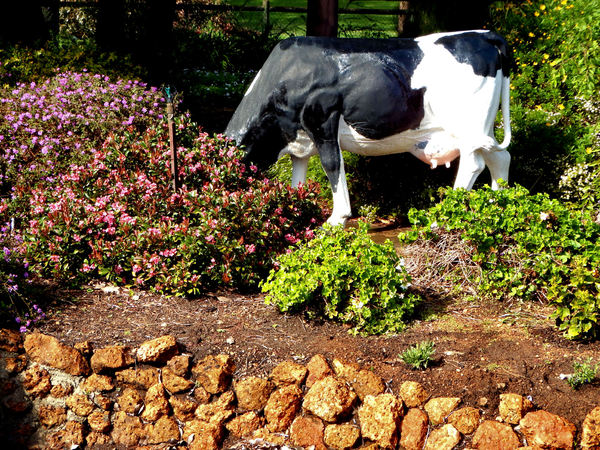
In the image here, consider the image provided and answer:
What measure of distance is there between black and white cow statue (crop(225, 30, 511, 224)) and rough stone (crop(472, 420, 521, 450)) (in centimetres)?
248

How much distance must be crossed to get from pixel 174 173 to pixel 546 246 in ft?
8.95

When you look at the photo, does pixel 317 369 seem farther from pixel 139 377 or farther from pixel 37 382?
pixel 37 382

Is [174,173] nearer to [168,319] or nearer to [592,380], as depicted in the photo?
[168,319]

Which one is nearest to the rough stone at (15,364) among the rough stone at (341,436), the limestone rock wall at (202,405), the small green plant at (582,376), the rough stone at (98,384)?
the limestone rock wall at (202,405)

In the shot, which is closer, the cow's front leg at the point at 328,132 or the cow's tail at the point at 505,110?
the cow's front leg at the point at 328,132

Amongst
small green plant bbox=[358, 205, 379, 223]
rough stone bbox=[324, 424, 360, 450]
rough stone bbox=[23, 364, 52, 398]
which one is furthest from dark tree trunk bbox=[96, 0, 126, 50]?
rough stone bbox=[324, 424, 360, 450]

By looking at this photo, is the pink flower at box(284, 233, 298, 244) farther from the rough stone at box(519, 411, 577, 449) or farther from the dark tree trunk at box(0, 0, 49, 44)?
the dark tree trunk at box(0, 0, 49, 44)

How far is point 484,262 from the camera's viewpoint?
5.08 metres

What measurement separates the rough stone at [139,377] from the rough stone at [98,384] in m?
0.07

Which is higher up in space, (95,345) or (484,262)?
(484,262)

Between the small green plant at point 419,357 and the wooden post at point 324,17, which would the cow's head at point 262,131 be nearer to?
the wooden post at point 324,17

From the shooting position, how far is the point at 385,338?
4.56m

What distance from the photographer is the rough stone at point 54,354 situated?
4430 millimetres

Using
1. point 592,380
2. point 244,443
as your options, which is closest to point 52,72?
point 244,443
